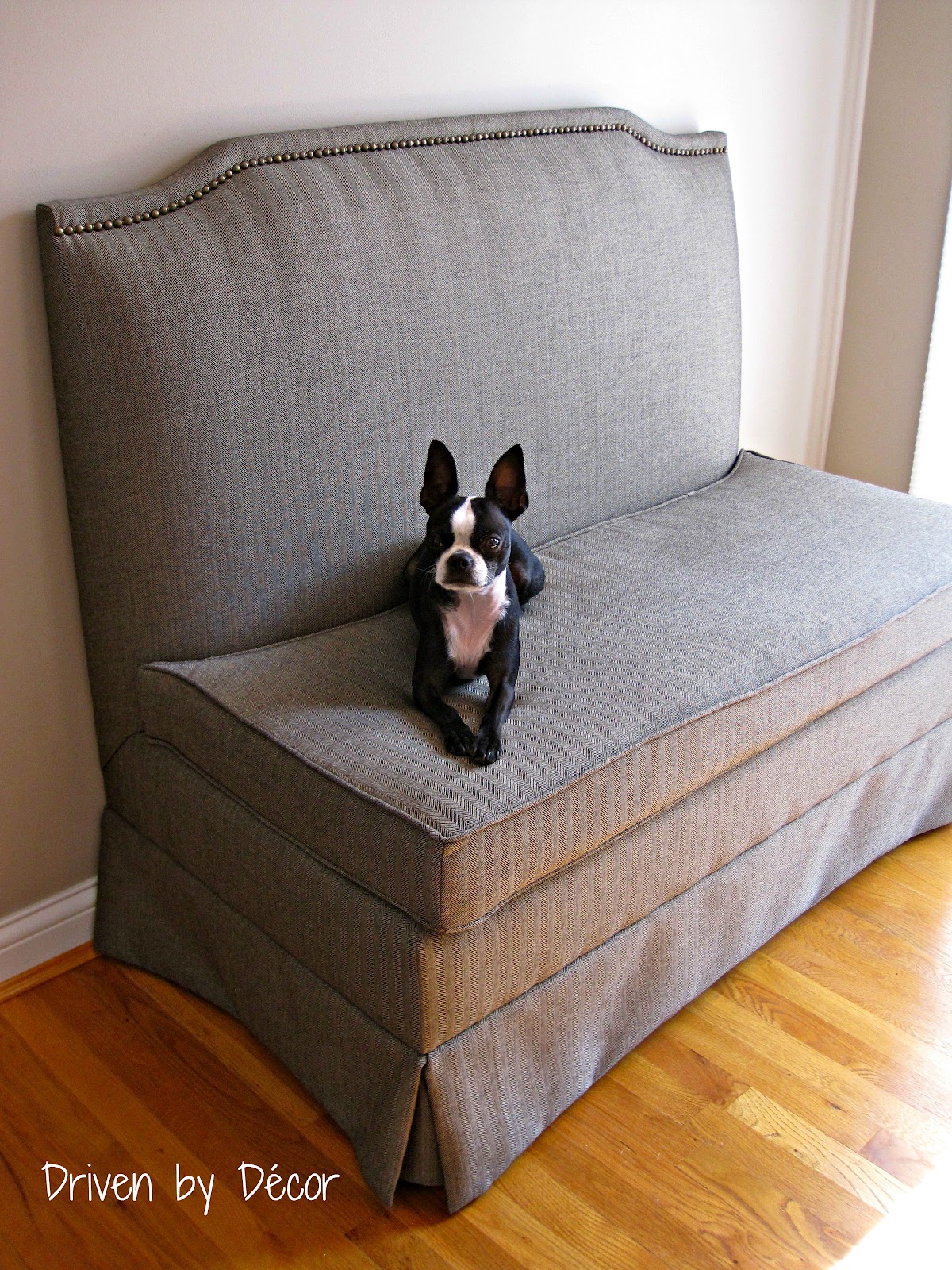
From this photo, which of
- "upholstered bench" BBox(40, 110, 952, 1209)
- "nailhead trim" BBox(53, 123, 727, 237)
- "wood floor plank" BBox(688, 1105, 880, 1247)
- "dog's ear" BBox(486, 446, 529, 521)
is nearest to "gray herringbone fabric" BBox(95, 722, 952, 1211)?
"upholstered bench" BBox(40, 110, 952, 1209)

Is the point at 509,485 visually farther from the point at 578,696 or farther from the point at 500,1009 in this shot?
the point at 500,1009

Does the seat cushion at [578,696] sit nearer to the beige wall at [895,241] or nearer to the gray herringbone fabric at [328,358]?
the gray herringbone fabric at [328,358]

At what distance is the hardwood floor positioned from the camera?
54.9 inches

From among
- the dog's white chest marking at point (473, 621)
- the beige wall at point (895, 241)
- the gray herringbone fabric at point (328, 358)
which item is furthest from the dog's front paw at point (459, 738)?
the beige wall at point (895, 241)

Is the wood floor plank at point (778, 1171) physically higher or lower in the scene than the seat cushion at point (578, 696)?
lower

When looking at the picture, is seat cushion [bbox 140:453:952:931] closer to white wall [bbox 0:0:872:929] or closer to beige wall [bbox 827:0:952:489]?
white wall [bbox 0:0:872:929]

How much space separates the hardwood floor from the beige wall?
159 cm

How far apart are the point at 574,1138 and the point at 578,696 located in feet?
1.89

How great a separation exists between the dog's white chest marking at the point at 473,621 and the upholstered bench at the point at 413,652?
0.09 metres

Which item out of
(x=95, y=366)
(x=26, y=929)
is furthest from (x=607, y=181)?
(x=26, y=929)

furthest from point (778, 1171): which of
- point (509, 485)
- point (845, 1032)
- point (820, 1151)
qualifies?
point (509, 485)

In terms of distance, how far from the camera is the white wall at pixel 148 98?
156cm

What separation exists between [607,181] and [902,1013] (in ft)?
4.84

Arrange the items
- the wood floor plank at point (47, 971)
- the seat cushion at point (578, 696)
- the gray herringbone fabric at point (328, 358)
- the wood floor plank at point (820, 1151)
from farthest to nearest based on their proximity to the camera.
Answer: the wood floor plank at point (47, 971), the gray herringbone fabric at point (328, 358), the wood floor plank at point (820, 1151), the seat cushion at point (578, 696)
